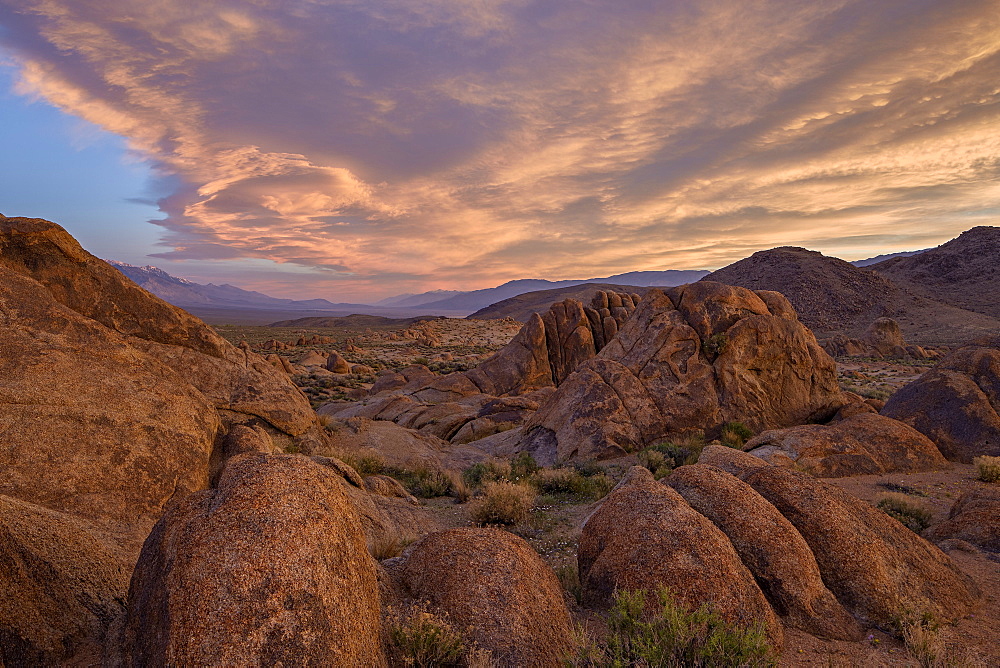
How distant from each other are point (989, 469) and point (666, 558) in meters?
11.0

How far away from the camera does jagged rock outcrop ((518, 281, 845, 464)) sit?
15961mm

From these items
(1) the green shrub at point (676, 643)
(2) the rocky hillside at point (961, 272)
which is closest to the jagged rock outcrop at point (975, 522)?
(1) the green shrub at point (676, 643)

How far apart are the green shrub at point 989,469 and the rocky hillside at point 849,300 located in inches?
2826

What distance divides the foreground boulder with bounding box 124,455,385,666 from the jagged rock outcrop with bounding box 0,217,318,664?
1.21 metres

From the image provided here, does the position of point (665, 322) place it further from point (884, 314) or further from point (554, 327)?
point (884, 314)

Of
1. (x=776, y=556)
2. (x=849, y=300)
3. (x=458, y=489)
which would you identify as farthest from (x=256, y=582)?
(x=849, y=300)

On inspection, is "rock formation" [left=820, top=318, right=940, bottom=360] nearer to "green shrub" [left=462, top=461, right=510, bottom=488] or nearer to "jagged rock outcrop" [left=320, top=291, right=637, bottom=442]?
"jagged rock outcrop" [left=320, top=291, right=637, bottom=442]

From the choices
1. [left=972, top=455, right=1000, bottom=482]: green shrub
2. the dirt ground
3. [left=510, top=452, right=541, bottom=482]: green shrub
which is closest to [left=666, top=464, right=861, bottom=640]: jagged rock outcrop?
the dirt ground

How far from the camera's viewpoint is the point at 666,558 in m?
5.65

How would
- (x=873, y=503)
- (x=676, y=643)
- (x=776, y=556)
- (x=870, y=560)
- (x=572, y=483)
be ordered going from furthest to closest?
1. (x=572, y=483)
2. (x=873, y=503)
3. (x=870, y=560)
4. (x=776, y=556)
5. (x=676, y=643)

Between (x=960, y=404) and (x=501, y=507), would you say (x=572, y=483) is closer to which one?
(x=501, y=507)

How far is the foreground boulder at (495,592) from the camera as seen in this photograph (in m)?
4.77

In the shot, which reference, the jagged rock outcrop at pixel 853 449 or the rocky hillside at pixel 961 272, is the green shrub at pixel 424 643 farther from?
the rocky hillside at pixel 961 272

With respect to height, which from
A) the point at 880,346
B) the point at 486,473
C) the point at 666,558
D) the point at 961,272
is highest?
the point at 961,272
